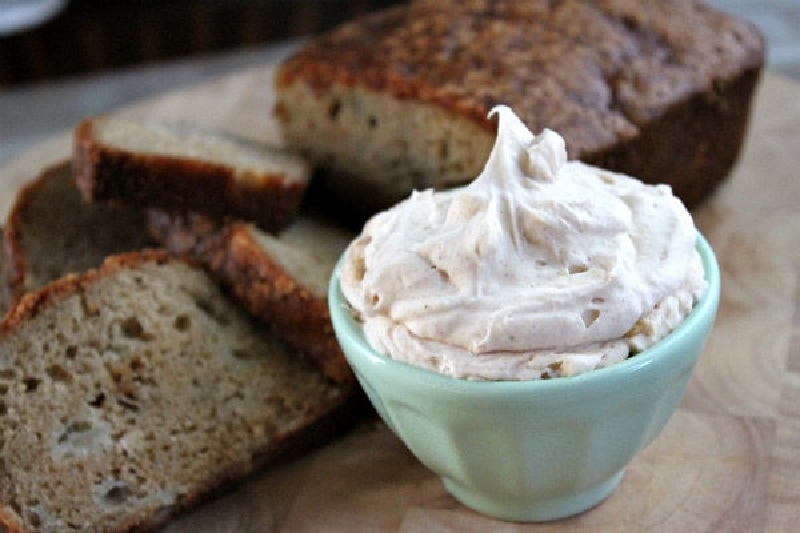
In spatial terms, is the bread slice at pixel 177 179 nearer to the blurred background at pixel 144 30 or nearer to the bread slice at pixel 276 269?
the bread slice at pixel 276 269

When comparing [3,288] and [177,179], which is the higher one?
[177,179]

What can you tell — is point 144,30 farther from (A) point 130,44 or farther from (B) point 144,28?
(A) point 130,44

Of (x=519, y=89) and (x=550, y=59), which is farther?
(x=550, y=59)

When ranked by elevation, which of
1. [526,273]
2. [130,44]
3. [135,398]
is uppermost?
[526,273]

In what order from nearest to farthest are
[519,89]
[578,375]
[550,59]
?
1. [578,375]
2. [519,89]
3. [550,59]

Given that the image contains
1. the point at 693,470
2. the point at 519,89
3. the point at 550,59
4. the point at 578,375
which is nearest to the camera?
the point at 578,375

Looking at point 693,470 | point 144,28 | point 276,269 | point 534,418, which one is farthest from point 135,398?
point 144,28
